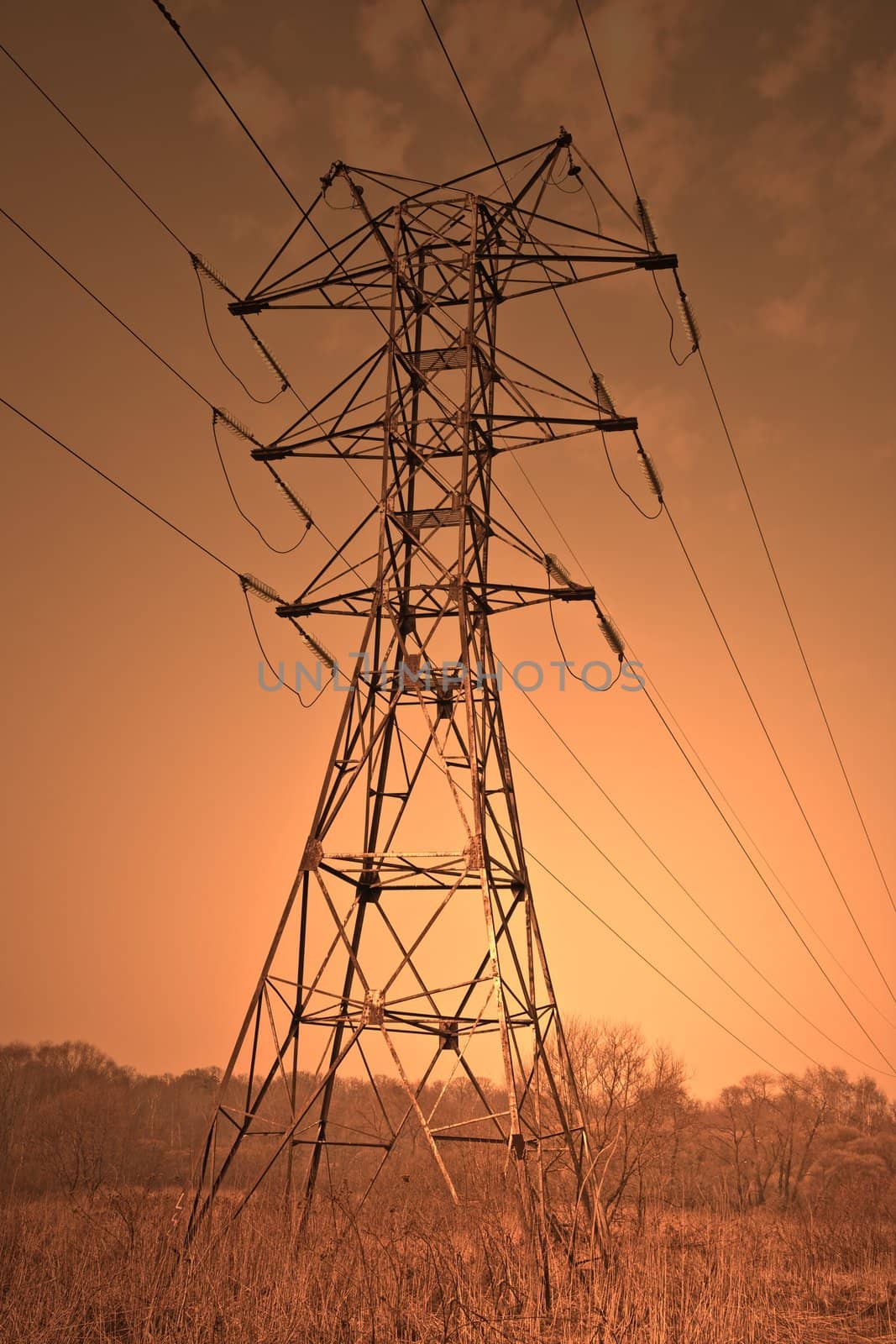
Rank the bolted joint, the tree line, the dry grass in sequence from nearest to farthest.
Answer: the dry grass
the bolted joint
the tree line

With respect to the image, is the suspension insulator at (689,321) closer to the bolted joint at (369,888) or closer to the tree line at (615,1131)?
the bolted joint at (369,888)

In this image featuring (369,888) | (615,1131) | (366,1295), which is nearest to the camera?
(366,1295)

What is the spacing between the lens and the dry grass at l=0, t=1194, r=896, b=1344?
8.84 m

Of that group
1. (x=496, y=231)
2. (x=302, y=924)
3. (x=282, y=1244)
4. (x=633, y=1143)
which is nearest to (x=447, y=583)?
(x=302, y=924)

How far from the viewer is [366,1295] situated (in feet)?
32.4

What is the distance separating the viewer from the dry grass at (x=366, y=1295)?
29.0ft

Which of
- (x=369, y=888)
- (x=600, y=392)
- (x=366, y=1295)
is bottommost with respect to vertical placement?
(x=366, y=1295)

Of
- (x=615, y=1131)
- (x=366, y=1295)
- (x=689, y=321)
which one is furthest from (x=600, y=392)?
(x=615, y=1131)

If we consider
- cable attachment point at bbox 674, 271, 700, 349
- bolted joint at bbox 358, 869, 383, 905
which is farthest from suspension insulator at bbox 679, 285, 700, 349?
bolted joint at bbox 358, 869, 383, 905

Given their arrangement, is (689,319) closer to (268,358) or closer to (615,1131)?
(268,358)

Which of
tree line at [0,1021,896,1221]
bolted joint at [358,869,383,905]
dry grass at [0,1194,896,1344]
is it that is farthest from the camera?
tree line at [0,1021,896,1221]

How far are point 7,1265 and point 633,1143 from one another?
37451 millimetres

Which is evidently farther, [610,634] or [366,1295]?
[610,634]

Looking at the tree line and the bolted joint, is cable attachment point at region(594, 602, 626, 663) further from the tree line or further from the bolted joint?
the tree line
